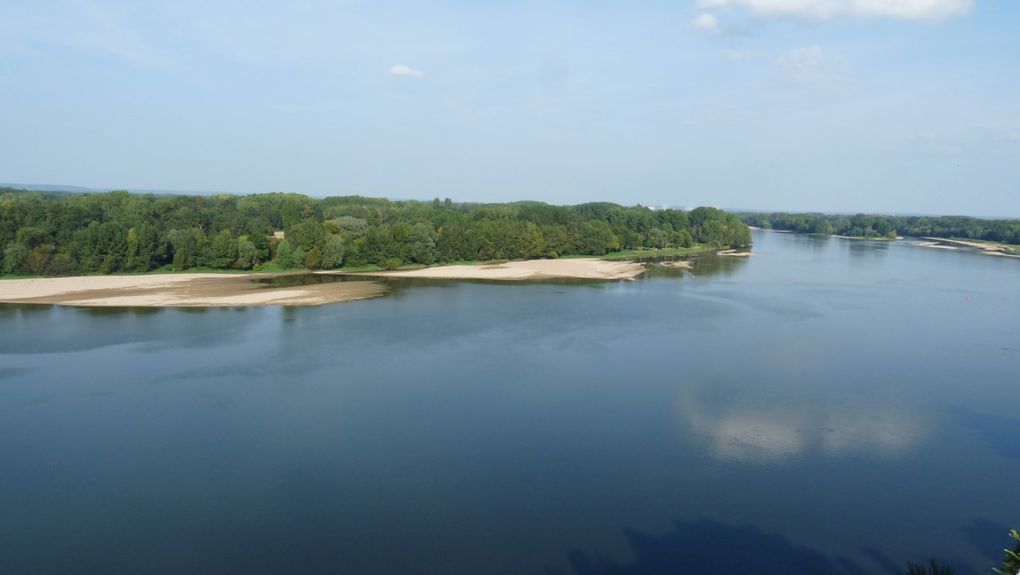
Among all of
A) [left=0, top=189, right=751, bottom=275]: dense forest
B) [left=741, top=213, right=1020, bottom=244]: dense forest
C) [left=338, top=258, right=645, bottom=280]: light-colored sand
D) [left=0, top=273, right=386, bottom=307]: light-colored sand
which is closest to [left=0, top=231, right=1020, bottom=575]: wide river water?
[left=0, top=273, right=386, bottom=307]: light-colored sand

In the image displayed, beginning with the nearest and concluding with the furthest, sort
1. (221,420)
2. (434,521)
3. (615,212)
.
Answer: (434,521) < (221,420) < (615,212)

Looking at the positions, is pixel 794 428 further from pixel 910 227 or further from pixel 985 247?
pixel 910 227

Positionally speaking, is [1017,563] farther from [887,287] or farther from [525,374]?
[887,287]

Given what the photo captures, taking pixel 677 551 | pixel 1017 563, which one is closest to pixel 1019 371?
pixel 677 551

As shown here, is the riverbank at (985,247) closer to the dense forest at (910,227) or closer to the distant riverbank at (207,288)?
the dense forest at (910,227)

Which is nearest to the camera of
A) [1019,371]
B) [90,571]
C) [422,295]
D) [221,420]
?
[90,571]

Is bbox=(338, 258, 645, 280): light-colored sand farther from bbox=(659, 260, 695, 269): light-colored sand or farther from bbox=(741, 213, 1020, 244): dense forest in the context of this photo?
bbox=(741, 213, 1020, 244): dense forest

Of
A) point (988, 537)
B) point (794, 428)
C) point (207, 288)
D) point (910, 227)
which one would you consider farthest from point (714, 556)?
point (910, 227)
